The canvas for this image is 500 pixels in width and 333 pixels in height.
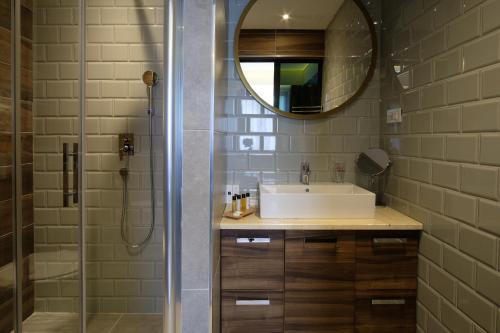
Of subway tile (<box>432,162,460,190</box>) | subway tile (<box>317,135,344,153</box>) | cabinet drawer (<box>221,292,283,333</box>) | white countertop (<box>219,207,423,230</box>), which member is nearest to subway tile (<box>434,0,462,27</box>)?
subway tile (<box>432,162,460,190</box>)

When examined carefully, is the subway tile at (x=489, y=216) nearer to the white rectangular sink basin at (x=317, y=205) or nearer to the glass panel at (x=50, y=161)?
the white rectangular sink basin at (x=317, y=205)

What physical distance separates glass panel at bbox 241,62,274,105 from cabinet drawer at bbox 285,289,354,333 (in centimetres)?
121

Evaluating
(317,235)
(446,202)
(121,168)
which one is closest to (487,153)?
(446,202)

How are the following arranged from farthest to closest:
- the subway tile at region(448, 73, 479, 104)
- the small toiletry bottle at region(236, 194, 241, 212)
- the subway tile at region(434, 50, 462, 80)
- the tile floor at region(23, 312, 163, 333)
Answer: the small toiletry bottle at region(236, 194, 241, 212), the subway tile at region(434, 50, 462, 80), the subway tile at region(448, 73, 479, 104), the tile floor at region(23, 312, 163, 333)

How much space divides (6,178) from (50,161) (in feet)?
0.55

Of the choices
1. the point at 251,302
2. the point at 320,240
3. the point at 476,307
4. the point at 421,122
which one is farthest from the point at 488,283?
the point at 251,302

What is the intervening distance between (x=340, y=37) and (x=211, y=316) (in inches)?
72.8

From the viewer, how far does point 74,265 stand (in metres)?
1.21

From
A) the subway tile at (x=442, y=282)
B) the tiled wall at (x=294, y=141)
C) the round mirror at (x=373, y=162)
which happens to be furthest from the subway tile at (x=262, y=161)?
the subway tile at (x=442, y=282)

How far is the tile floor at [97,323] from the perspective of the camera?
1039 millimetres

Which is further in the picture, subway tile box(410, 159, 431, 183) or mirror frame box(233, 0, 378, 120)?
mirror frame box(233, 0, 378, 120)

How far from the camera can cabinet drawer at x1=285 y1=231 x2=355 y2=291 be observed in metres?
1.60

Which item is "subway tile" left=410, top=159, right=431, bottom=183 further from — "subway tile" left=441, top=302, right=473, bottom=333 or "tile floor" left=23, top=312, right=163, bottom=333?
"tile floor" left=23, top=312, right=163, bottom=333

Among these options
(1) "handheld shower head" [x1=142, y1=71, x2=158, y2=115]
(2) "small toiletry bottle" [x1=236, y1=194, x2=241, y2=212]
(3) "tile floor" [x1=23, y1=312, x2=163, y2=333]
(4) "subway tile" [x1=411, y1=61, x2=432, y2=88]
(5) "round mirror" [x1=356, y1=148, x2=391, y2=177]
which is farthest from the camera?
(5) "round mirror" [x1=356, y1=148, x2=391, y2=177]
